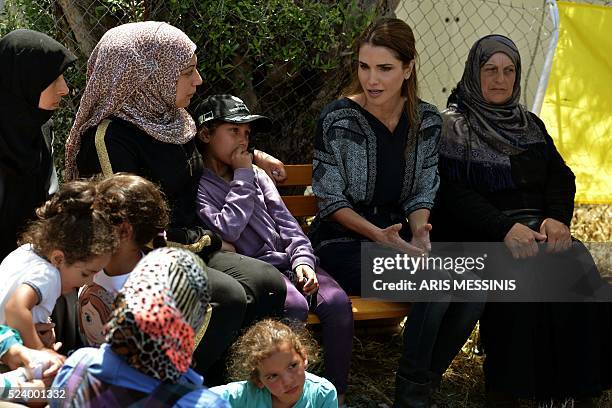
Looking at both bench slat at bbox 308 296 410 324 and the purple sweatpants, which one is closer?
the purple sweatpants

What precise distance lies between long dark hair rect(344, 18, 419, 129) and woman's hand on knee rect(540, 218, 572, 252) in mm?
810

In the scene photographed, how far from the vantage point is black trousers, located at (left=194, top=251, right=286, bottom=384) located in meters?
3.74

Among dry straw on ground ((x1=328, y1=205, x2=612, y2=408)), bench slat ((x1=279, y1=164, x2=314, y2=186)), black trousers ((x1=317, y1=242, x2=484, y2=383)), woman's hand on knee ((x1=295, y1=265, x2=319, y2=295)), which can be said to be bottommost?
dry straw on ground ((x1=328, y1=205, x2=612, y2=408))

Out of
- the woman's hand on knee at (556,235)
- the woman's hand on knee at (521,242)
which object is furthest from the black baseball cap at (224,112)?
the woman's hand on knee at (556,235)

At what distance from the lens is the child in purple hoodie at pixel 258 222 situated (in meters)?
4.07

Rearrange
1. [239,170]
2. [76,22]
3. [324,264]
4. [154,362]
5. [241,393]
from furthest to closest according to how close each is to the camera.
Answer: [76,22] < [324,264] < [239,170] < [241,393] < [154,362]

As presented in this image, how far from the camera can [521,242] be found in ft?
14.9

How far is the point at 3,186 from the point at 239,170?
3.23 feet

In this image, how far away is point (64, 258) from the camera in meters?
3.16

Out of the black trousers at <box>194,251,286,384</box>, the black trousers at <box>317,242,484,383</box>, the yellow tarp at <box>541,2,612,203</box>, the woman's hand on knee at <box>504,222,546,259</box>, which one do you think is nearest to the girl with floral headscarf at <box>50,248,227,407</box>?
the black trousers at <box>194,251,286,384</box>

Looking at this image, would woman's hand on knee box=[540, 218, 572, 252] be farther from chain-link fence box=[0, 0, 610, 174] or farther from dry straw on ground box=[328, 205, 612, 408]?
chain-link fence box=[0, 0, 610, 174]

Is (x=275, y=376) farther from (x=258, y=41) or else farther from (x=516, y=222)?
(x=258, y=41)

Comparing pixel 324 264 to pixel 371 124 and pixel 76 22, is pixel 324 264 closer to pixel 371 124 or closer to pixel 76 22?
pixel 371 124

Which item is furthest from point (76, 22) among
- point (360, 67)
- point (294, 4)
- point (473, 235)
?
point (473, 235)
